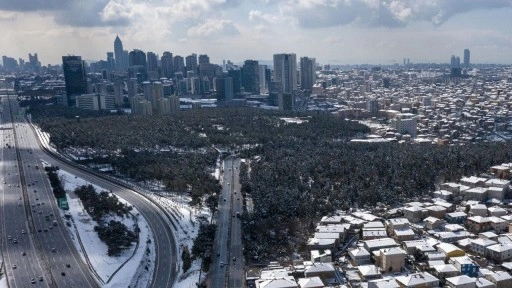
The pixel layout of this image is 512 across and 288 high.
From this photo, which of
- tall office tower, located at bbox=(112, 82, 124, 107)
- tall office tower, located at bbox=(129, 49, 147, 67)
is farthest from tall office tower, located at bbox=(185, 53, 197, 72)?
tall office tower, located at bbox=(112, 82, 124, 107)

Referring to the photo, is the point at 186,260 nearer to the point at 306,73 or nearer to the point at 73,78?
the point at 73,78

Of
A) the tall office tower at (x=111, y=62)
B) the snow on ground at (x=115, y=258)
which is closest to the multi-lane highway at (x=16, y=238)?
the snow on ground at (x=115, y=258)

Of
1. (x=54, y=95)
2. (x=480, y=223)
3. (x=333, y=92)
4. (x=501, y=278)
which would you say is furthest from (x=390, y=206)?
(x=54, y=95)

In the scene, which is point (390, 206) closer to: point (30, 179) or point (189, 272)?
point (189, 272)

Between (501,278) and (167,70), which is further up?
(167,70)

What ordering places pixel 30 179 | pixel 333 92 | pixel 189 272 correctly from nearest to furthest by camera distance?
1. pixel 189 272
2. pixel 30 179
3. pixel 333 92

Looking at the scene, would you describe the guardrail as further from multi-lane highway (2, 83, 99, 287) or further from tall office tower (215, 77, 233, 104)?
tall office tower (215, 77, 233, 104)

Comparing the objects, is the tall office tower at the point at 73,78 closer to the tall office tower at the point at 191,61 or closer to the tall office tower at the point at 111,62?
the tall office tower at the point at 191,61
